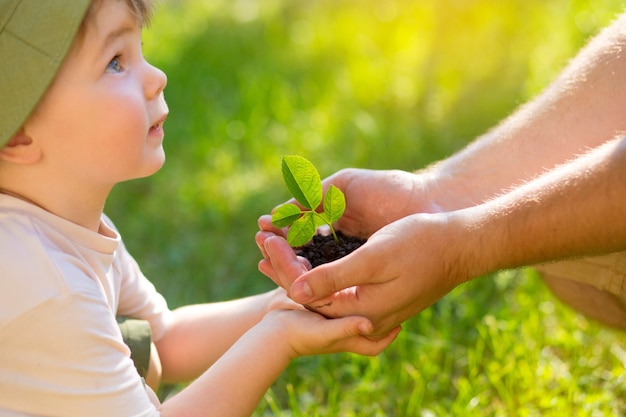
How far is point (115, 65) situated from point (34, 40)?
187 millimetres

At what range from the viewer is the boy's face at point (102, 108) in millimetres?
1672

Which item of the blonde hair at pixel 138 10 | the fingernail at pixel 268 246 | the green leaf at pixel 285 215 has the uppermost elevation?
the blonde hair at pixel 138 10

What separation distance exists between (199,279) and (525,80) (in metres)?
2.03

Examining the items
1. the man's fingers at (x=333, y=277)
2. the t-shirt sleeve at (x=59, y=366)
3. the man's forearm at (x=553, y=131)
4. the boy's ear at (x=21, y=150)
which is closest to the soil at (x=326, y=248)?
the man's fingers at (x=333, y=277)

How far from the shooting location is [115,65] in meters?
1.75

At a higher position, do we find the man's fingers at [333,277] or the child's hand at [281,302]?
the man's fingers at [333,277]

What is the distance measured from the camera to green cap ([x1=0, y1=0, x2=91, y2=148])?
5.25 feet

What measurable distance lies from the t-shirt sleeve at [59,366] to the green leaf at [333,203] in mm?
611

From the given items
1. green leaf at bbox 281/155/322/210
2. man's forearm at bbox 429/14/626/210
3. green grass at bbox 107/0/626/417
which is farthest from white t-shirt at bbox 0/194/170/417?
man's forearm at bbox 429/14/626/210

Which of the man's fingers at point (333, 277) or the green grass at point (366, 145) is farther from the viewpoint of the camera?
the green grass at point (366, 145)

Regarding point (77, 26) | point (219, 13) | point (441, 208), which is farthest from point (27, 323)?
point (219, 13)

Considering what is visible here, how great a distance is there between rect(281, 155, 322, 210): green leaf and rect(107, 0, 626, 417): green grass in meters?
0.63

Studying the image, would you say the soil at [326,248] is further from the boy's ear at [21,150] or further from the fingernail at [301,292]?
the boy's ear at [21,150]

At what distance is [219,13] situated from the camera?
18.0ft
